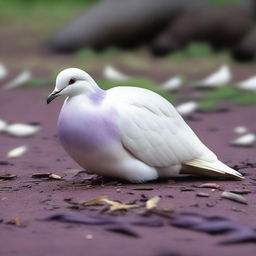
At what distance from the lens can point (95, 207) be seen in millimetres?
4629

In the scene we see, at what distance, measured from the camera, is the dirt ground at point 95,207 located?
157 inches

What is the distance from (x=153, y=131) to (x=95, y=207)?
75 cm

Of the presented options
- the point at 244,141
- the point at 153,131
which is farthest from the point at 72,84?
the point at 244,141

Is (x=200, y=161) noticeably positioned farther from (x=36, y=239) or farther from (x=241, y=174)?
(x=36, y=239)

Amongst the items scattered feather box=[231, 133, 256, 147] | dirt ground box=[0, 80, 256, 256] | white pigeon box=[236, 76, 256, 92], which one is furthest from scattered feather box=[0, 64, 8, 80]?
scattered feather box=[231, 133, 256, 147]

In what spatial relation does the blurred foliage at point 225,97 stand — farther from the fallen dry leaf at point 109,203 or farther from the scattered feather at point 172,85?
the fallen dry leaf at point 109,203

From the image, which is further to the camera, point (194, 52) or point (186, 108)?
point (194, 52)

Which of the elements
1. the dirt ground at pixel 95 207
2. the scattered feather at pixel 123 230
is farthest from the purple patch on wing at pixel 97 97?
the scattered feather at pixel 123 230

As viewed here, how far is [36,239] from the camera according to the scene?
414cm

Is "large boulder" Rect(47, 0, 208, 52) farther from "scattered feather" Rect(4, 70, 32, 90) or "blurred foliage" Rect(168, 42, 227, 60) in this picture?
"scattered feather" Rect(4, 70, 32, 90)

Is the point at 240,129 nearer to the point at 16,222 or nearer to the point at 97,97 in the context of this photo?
the point at 97,97

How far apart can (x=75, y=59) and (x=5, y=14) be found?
189 inches

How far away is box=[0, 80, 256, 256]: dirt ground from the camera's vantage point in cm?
399

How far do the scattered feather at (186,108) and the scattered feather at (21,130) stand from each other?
1446 mm
